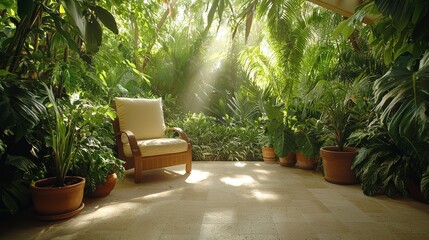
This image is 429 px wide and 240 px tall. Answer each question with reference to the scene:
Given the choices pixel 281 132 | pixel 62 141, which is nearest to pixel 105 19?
pixel 62 141

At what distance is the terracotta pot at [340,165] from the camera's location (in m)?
2.87

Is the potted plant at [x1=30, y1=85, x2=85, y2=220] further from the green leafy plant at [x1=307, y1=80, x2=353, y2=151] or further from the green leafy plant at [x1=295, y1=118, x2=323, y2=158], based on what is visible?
the green leafy plant at [x1=295, y1=118, x2=323, y2=158]

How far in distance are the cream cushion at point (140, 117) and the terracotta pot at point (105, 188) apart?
0.78 meters

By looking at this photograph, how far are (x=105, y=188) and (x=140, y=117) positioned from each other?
3.92 ft

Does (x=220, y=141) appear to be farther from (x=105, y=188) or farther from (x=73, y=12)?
(x=73, y=12)

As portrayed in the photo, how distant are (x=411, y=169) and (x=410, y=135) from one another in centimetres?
134

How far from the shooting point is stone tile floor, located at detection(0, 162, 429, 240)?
1.77m

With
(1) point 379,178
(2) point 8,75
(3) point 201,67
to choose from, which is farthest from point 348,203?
(3) point 201,67

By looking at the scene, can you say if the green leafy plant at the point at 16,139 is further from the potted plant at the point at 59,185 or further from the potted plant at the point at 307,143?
the potted plant at the point at 307,143

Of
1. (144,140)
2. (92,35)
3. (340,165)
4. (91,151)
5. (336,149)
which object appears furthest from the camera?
(144,140)

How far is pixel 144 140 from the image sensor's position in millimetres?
3373

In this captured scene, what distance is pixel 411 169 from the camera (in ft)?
7.90

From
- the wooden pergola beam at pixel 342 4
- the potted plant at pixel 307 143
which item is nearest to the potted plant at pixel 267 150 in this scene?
the potted plant at pixel 307 143

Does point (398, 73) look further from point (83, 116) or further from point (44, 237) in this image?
point (44, 237)
